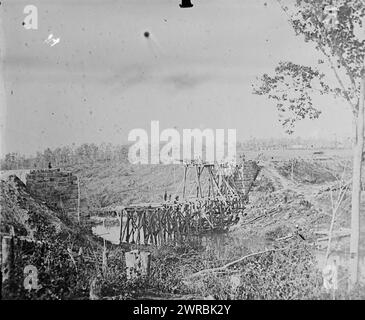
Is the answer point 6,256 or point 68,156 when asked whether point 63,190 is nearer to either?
point 68,156

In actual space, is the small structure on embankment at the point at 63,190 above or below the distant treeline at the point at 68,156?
below

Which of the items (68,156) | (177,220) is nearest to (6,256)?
(68,156)

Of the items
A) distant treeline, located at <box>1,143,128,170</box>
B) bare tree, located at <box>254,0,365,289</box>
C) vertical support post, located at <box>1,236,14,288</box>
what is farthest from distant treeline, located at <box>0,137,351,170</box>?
vertical support post, located at <box>1,236,14,288</box>

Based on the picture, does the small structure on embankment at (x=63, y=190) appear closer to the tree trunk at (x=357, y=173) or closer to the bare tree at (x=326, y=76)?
the bare tree at (x=326, y=76)

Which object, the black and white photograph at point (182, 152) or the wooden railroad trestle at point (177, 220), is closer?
Answer: the black and white photograph at point (182, 152)

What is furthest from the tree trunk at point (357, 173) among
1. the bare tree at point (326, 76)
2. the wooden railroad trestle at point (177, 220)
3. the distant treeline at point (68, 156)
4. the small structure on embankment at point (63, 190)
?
the small structure on embankment at point (63, 190)
